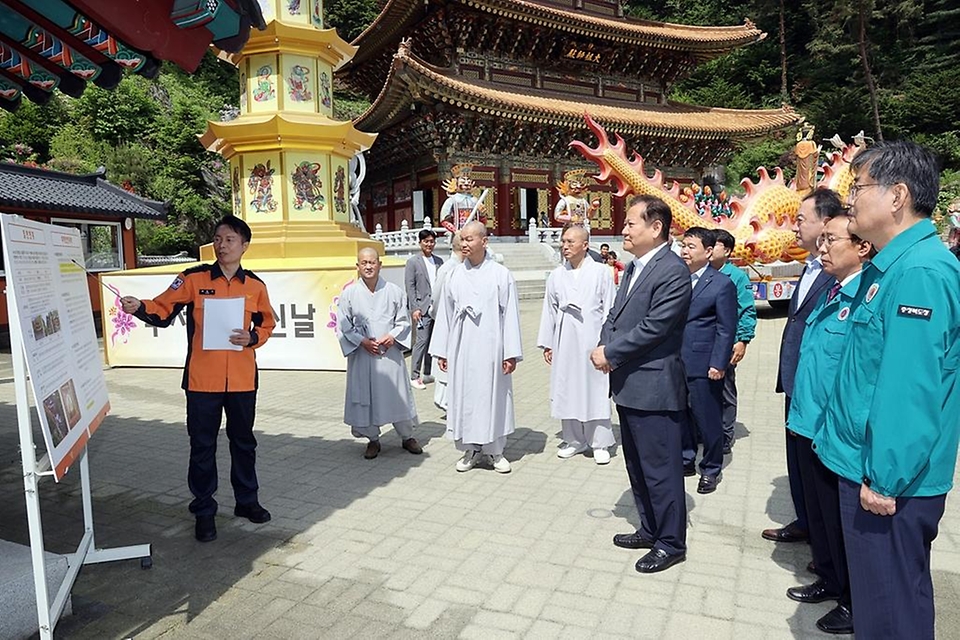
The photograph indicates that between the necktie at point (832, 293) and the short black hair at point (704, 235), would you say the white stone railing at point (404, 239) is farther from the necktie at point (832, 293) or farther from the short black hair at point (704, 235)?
the necktie at point (832, 293)

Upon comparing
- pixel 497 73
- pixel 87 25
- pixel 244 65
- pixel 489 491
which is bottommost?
pixel 489 491

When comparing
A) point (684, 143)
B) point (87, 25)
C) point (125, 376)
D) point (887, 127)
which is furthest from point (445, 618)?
point (887, 127)

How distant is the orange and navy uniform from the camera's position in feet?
11.7

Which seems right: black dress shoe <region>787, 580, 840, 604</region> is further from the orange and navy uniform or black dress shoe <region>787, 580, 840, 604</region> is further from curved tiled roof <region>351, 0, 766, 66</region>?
curved tiled roof <region>351, 0, 766, 66</region>

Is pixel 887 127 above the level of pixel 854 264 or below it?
above

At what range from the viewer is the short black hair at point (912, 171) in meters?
1.84

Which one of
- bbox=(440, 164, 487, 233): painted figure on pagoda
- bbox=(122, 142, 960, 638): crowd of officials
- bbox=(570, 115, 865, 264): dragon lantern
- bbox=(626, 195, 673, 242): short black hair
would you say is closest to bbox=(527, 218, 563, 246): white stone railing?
bbox=(440, 164, 487, 233): painted figure on pagoda

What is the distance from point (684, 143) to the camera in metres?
22.5

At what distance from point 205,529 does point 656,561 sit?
2519 mm

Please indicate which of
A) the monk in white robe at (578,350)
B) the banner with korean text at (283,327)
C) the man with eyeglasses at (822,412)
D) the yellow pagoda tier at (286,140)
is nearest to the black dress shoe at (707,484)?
the monk in white robe at (578,350)

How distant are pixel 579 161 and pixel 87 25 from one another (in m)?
20.4

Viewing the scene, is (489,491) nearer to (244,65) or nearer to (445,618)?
(445,618)

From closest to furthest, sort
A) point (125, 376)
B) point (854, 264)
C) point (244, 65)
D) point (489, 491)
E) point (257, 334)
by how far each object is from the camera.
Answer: point (854, 264)
point (257, 334)
point (489, 491)
point (125, 376)
point (244, 65)

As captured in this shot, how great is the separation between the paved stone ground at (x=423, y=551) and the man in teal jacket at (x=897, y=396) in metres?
0.81
